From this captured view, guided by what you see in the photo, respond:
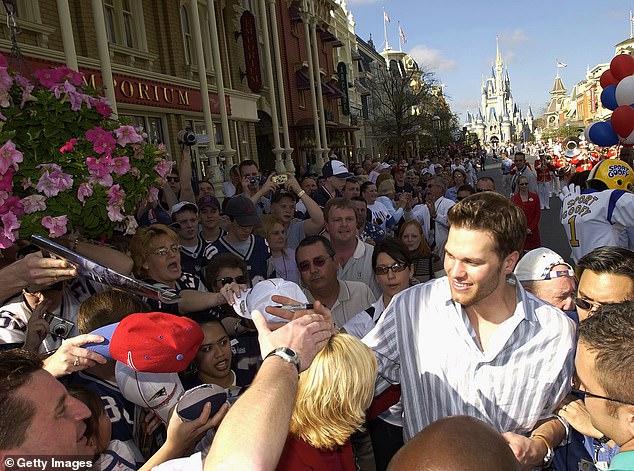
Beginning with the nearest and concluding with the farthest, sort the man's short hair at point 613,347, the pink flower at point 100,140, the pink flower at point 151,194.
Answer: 1. the man's short hair at point 613,347
2. the pink flower at point 100,140
3. the pink flower at point 151,194

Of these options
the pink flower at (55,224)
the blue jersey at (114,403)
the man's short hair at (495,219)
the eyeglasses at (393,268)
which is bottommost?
the blue jersey at (114,403)

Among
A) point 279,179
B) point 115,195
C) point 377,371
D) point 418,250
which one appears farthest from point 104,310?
point 279,179

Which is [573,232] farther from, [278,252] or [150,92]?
[150,92]

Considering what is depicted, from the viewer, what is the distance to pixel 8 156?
242cm

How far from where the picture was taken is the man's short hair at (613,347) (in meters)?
1.89

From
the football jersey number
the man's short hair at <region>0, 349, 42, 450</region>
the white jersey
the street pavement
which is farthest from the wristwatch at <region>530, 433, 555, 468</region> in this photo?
the street pavement

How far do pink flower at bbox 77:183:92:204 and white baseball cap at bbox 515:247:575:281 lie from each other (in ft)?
8.66

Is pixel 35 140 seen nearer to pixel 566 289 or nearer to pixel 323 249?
pixel 323 249

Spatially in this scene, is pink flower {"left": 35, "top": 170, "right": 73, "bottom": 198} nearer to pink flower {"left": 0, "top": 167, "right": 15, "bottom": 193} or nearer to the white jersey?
pink flower {"left": 0, "top": 167, "right": 15, "bottom": 193}

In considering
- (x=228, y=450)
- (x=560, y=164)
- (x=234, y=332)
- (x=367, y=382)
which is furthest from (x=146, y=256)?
(x=560, y=164)

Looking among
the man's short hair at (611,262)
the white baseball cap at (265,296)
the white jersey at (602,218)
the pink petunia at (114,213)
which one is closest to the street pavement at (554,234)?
the white jersey at (602,218)

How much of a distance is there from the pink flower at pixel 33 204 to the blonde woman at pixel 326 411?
1.52m

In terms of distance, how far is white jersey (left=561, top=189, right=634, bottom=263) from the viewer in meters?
5.32

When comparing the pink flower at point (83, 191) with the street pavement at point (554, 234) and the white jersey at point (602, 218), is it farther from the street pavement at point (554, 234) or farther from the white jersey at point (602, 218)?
the street pavement at point (554, 234)
